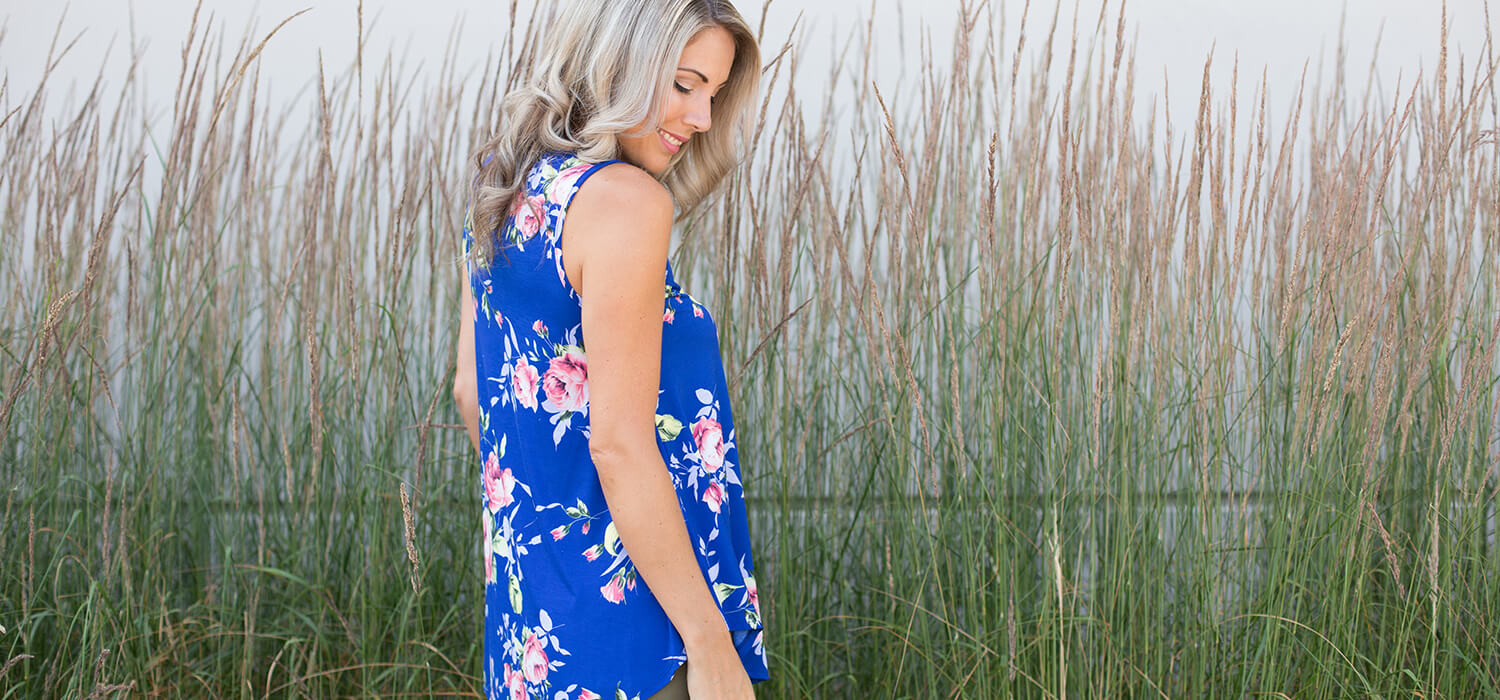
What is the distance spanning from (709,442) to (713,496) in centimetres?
5

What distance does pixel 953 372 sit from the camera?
1.24m

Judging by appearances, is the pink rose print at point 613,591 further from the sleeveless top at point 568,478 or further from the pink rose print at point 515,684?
the pink rose print at point 515,684

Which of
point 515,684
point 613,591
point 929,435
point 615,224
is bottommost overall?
point 515,684

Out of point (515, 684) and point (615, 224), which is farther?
point (515, 684)

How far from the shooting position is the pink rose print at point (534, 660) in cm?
89

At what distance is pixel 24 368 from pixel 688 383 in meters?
0.90

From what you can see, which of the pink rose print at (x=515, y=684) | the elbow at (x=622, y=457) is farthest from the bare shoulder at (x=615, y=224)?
the pink rose print at (x=515, y=684)

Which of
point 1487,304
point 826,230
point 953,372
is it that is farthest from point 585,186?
point 1487,304

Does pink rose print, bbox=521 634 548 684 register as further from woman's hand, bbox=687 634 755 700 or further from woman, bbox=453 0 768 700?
woman's hand, bbox=687 634 755 700

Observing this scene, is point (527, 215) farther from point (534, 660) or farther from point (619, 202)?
point (534, 660)

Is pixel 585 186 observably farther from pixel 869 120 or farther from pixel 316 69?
pixel 316 69

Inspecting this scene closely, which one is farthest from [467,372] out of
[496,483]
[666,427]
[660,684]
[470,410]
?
[660,684]

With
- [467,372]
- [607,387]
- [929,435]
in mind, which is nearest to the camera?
[607,387]

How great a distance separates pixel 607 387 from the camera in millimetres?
763
